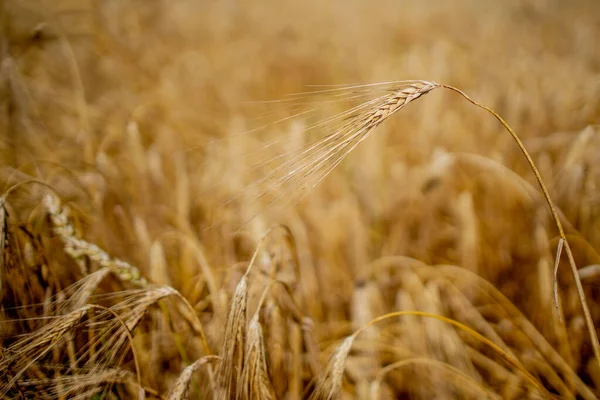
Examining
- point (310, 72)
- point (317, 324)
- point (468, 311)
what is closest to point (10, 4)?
point (310, 72)

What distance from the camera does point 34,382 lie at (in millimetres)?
725

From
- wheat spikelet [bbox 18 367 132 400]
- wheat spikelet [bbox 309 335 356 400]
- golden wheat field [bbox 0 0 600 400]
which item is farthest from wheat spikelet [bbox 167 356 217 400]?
wheat spikelet [bbox 309 335 356 400]

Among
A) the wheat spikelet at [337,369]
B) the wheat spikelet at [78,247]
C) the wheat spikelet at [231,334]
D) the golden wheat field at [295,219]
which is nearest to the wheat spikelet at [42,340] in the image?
the golden wheat field at [295,219]

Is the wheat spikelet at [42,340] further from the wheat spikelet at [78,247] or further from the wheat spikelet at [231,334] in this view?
the wheat spikelet at [231,334]

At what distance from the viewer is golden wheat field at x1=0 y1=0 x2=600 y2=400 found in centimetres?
76

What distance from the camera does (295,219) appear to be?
1615 mm

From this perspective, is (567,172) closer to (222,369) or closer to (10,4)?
(222,369)

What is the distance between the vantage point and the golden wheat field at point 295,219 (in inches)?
29.9

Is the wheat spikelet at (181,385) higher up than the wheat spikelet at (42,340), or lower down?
lower down

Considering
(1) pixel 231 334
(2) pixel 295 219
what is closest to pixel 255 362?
(1) pixel 231 334

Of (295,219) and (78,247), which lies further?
(295,219)

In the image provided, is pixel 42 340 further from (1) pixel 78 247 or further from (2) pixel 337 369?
(2) pixel 337 369

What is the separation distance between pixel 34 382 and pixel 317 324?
92cm

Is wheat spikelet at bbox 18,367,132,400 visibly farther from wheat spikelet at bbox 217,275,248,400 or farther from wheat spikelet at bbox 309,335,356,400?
wheat spikelet at bbox 309,335,356,400
